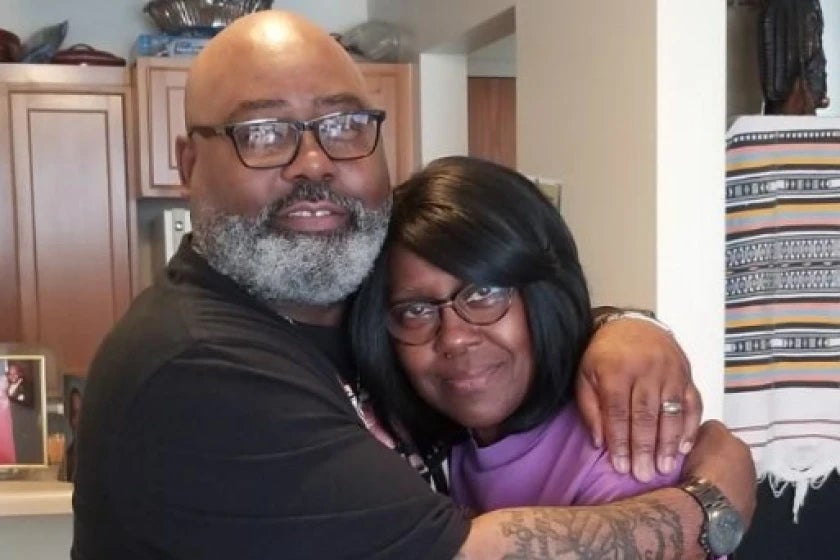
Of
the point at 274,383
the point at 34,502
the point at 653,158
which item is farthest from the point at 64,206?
the point at 274,383

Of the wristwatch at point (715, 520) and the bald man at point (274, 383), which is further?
the wristwatch at point (715, 520)

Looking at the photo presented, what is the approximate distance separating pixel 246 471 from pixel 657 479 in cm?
44

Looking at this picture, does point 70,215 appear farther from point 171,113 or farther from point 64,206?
point 171,113

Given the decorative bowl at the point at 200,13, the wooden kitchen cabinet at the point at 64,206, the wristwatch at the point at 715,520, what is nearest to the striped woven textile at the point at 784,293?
the wristwatch at the point at 715,520

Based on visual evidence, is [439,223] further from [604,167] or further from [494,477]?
[604,167]

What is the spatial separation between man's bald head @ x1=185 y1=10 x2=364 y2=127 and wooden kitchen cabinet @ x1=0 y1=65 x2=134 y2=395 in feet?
8.41

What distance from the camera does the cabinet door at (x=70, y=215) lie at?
351cm

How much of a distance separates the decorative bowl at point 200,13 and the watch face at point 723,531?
9.28ft

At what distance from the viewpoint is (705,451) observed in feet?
3.69

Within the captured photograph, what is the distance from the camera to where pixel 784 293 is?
2.11 metres

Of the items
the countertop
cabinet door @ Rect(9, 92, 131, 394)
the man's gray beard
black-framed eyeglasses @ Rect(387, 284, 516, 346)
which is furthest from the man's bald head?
cabinet door @ Rect(9, 92, 131, 394)

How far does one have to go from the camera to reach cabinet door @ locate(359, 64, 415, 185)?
3.60 m

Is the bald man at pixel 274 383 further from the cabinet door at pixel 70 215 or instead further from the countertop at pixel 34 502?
the cabinet door at pixel 70 215

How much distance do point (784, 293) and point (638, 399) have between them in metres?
1.14
